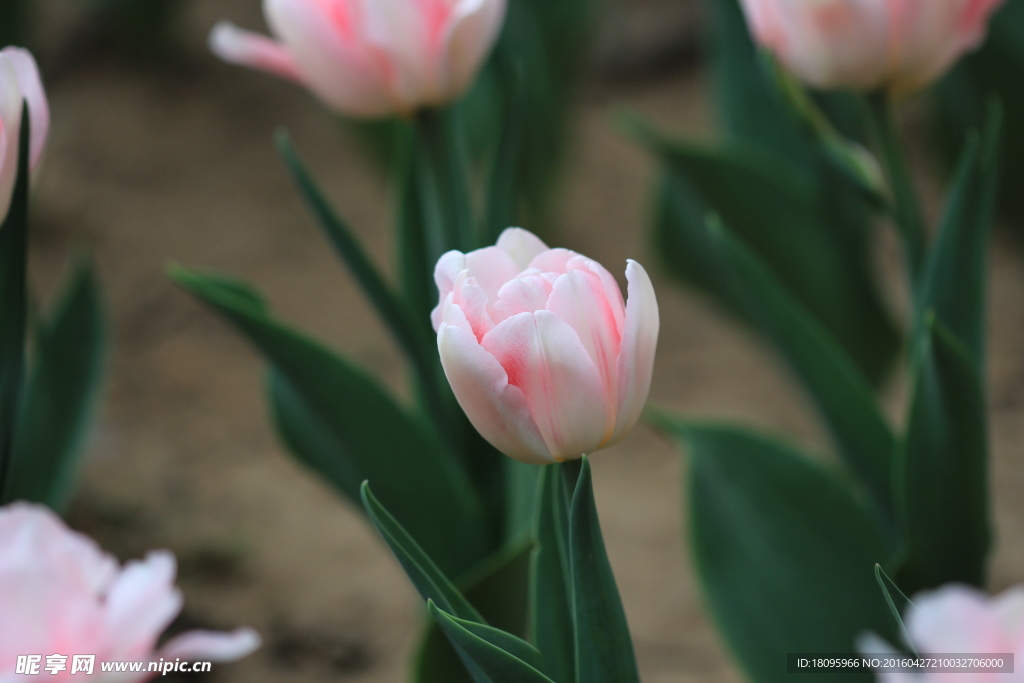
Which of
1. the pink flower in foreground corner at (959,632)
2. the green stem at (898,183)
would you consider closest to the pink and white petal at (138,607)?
the pink flower in foreground corner at (959,632)

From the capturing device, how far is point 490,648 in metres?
0.38

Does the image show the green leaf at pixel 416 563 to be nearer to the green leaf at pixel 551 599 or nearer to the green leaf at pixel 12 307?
the green leaf at pixel 551 599

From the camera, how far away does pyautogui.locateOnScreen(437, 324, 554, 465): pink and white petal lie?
0.33 meters

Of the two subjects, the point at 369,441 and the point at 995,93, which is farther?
the point at 995,93

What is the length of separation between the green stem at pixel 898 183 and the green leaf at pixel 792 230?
0.88 ft

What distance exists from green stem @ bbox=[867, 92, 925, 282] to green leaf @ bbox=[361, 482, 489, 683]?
0.39 metres

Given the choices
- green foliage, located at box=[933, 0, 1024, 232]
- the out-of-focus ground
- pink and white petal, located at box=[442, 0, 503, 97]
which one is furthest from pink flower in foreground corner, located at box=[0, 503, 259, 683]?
green foliage, located at box=[933, 0, 1024, 232]

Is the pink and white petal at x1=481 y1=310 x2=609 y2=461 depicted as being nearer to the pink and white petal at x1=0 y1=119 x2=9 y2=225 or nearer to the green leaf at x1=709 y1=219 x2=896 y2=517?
the pink and white petal at x1=0 y1=119 x2=9 y2=225

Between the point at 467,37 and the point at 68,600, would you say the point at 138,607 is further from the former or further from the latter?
the point at 467,37

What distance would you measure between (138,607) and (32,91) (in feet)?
0.70

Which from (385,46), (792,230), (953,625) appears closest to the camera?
(953,625)

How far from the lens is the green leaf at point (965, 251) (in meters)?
0.61

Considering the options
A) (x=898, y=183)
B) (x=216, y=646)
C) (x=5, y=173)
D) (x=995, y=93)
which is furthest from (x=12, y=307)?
(x=995, y=93)


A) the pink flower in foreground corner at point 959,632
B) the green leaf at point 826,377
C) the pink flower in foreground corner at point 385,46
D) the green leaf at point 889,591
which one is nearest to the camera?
the pink flower in foreground corner at point 959,632
